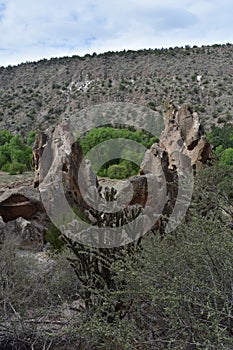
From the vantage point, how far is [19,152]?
24141 mm

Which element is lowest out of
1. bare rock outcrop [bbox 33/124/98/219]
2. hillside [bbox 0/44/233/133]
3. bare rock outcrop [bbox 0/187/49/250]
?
bare rock outcrop [bbox 0/187/49/250]

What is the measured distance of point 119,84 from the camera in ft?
139

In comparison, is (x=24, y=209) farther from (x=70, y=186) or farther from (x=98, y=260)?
(x=98, y=260)

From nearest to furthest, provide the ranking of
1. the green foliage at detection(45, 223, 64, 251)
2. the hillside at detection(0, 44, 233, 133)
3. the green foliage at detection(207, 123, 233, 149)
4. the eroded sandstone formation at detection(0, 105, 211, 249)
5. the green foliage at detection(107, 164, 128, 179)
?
the green foliage at detection(45, 223, 64, 251)
the eroded sandstone formation at detection(0, 105, 211, 249)
the green foliage at detection(107, 164, 128, 179)
the green foliage at detection(207, 123, 233, 149)
the hillside at detection(0, 44, 233, 133)

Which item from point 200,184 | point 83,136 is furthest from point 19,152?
point 200,184

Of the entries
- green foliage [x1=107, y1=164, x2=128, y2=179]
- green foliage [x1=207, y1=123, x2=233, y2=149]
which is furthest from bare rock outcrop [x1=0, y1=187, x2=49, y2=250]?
green foliage [x1=207, y1=123, x2=233, y2=149]

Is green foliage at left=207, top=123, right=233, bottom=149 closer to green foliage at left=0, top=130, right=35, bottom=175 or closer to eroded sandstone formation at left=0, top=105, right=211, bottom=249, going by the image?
green foliage at left=0, top=130, right=35, bottom=175

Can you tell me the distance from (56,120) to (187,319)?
35.9 meters

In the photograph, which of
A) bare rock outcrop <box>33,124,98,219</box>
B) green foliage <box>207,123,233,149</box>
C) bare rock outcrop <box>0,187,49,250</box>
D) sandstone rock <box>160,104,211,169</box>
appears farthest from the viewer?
green foliage <box>207,123,233,149</box>

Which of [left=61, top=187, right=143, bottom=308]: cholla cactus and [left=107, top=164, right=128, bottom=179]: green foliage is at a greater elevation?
[left=61, top=187, right=143, bottom=308]: cholla cactus

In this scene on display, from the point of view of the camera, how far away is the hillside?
3859cm

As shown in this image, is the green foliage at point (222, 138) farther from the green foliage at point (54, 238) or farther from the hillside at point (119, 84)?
the green foliage at point (54, 238)

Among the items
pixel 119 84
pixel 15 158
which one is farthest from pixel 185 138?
pixel 119 84

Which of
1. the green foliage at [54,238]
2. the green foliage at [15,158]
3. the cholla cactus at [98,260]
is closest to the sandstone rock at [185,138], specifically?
the green foliage at [54,238]
